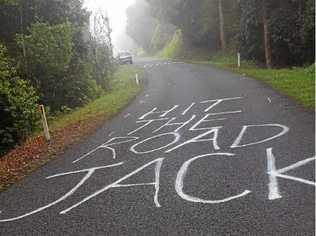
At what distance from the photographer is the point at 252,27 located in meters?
31.2

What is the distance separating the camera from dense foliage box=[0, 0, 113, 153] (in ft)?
60.6

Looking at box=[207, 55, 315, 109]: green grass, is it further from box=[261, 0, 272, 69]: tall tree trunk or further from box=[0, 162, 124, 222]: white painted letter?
box=[0, 162, 124, 222]: white painted letter

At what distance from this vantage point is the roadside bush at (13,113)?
15.8 m

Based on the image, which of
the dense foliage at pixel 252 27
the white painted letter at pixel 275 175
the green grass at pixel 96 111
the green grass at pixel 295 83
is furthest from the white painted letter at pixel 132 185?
the dense foliage at pixel 252 27

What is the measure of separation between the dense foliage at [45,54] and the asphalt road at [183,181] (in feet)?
22.2

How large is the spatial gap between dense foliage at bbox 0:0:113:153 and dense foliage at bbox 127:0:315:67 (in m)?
12.0

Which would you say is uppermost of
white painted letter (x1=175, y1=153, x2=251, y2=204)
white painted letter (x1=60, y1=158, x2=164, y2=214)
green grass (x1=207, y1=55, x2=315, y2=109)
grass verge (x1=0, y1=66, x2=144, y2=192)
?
green grass (x1=207, y1=55, x2=315, y2=109)

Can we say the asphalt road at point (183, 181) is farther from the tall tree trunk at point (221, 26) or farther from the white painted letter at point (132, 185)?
the tall tree trunk at point (221, 26)

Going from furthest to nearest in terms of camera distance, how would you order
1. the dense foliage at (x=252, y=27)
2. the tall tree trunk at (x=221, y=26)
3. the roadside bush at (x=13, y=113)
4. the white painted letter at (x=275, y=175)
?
the tall tree trunk at (x=221, y=26) < the dense foliage at (x=252, y=27) < the roadside bush at (x=13, y=113) < the white painted letter at (x=275, y=175)

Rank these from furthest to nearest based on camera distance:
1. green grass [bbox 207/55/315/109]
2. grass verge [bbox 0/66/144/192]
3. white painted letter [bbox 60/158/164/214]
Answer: green grass [bbox 207/55/315/109], grass verge [bbox 0/66/144/192], white painted letter [bbox 60/158/164/214]

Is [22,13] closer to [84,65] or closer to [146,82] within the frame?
[84,65]

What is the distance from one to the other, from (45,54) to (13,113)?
16.3 ft

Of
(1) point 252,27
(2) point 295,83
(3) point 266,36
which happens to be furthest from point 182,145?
(1) point 252,27

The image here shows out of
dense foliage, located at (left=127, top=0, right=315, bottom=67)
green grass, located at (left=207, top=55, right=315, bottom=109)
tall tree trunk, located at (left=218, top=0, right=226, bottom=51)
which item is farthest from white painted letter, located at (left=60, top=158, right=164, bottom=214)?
tall tree trunk, located at (left=218, top=0, right=226, bottom=51)
